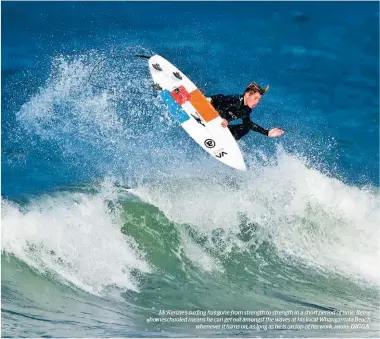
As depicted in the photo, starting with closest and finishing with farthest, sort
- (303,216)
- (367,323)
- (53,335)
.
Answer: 1. (53,335)
2. (367,323)
3. (303,216)

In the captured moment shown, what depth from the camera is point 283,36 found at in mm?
5555

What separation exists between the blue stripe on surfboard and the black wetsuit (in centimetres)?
31

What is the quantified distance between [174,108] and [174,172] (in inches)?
38.0

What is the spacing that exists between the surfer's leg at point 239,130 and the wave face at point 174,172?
20 cm

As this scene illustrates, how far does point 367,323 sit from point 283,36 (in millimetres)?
2952

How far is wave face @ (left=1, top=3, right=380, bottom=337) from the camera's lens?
5.29m

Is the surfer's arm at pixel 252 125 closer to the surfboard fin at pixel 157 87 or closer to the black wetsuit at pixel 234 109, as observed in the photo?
the black wetsuit at pixel 234 109

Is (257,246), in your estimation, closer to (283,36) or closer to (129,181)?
(129,181)

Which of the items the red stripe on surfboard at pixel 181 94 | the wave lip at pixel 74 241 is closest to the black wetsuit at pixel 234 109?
the red stripe on surfboard at pixel 181 94

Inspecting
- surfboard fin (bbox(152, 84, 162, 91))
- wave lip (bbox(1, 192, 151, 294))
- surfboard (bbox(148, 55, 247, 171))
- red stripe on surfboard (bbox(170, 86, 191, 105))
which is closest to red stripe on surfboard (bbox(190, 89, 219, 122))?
surfboard (bbox(148, 55, 247, 171))

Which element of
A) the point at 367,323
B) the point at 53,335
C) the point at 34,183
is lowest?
the point at 53,335

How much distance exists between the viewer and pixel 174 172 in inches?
237

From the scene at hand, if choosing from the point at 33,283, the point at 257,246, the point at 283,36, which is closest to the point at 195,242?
the point at 257,246

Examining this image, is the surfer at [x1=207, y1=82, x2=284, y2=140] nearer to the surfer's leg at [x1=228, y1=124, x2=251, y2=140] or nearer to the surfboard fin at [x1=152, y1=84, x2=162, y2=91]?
the surfer's leg at [x1=228, y1=124, x2=251, y2=140]
